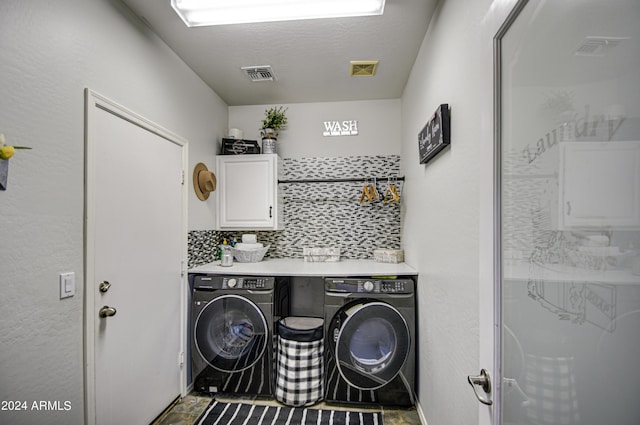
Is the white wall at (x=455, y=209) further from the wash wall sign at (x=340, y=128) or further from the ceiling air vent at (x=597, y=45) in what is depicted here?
the wash wall sign at (x=340, y=128)

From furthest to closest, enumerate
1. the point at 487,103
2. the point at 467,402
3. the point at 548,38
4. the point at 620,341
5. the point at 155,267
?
the point at 155,267 < the point at 467,402 < the point at 487,103 < the point at 548,38 < the point at 620,341

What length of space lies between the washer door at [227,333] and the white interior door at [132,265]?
0.60ft

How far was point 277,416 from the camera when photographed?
6.54 feet

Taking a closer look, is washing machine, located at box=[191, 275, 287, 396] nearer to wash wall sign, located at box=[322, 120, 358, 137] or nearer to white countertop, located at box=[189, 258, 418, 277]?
white countertop, located at box=[189, 258, 418, 277]

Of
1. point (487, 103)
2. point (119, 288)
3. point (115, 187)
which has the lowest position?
point (119, 288)

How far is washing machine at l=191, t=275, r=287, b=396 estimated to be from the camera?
2.14 metres

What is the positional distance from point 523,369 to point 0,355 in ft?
5.55

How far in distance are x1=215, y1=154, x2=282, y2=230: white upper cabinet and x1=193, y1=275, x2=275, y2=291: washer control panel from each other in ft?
Result: 2.17

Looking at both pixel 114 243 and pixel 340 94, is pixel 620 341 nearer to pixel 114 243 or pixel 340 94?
pixel 114 243

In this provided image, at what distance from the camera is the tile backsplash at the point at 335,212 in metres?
2.95

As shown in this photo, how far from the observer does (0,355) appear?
3.40 feet

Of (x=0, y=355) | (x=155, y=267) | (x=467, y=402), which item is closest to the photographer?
(x=0, y=355)

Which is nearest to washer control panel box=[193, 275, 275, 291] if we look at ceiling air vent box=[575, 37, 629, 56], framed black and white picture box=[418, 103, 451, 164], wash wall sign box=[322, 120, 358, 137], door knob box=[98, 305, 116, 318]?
door knob box=[98, 305, 116, 318]

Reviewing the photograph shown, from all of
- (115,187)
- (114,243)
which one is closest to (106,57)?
(115,187)
